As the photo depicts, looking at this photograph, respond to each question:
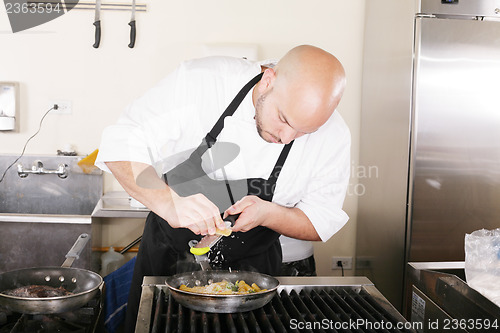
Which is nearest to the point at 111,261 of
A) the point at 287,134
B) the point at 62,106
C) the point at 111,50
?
the point at 62,106

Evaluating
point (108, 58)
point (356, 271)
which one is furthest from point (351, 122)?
point (108, 58)

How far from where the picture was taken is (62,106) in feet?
10.7

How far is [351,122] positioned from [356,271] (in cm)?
105

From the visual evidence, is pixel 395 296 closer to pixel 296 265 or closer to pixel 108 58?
pixel 296 265

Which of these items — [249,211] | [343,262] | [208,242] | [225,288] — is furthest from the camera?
[343,262]

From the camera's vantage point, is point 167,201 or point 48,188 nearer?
point 167,201

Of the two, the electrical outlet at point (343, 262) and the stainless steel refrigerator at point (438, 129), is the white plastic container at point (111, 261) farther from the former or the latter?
the stainless steel refrigerator at point (438, 129)

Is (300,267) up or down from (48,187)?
down

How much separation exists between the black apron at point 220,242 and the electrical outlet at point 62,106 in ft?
5.39

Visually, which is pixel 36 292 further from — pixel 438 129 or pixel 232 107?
pixel 438 129

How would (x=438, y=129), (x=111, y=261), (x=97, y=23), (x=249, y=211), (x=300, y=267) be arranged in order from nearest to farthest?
(x=249, y=211) < (x=438, y=129) < (x=300, y=267) < (x=111, y=261) < (x=97, y=23)

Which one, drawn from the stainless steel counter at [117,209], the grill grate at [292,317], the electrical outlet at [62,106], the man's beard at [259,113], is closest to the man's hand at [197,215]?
the grill grate at [292,317]

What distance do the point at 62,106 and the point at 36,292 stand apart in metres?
2.01

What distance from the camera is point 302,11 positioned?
11.0 feet
